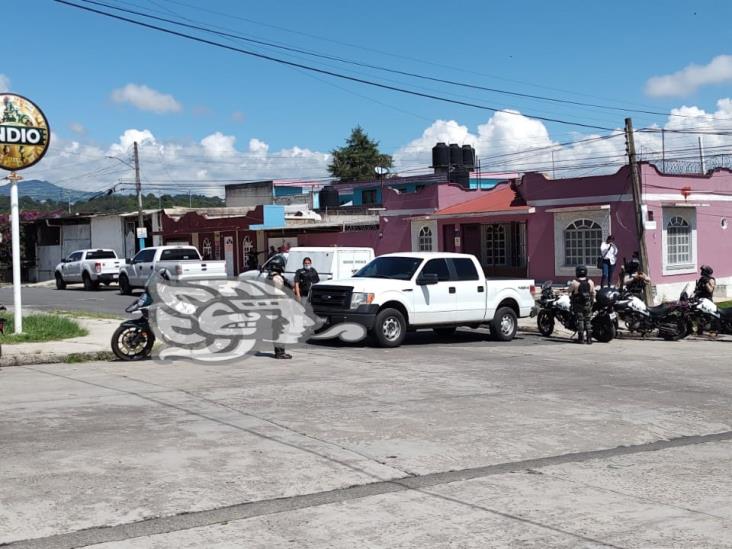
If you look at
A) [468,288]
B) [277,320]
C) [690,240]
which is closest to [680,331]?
[468,288]

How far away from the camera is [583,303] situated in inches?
758

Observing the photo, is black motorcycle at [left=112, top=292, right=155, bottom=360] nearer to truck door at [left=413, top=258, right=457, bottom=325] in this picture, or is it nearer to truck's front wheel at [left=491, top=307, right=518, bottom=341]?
truck door at [left=413, top=258, right=457, bottom=325]

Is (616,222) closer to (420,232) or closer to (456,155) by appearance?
(420,232)

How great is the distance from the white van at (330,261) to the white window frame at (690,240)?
35.2ft

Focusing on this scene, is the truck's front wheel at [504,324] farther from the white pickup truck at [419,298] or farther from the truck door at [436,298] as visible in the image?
the truck door at [436,298]

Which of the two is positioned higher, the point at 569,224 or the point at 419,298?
the point at 569,224

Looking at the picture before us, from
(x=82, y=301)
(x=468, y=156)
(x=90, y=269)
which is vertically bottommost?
(x=82, y=301)

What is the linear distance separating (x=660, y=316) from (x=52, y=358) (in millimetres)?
13397

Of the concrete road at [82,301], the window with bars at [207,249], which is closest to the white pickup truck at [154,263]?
the concrete road at [82,301]

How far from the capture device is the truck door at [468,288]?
18.4m

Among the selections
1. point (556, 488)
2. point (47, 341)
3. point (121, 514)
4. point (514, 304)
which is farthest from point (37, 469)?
point (514, 304)

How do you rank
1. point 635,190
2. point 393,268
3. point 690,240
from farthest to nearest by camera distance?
point 690,240 < point 635,190 < point 393,268

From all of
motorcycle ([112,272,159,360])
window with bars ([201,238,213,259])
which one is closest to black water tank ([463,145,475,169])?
window with bars ([201,238,213,259])

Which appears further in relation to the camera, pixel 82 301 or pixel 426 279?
pixel 82 301
